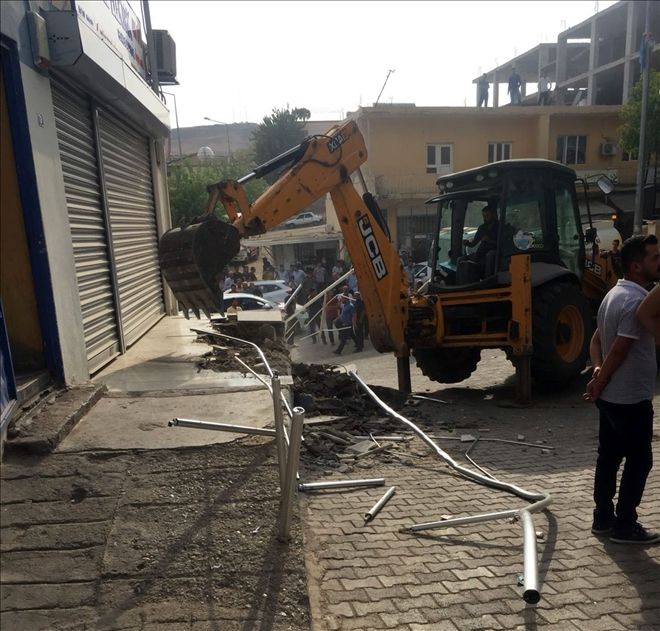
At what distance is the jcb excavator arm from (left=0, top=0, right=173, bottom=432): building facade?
3.21 feet

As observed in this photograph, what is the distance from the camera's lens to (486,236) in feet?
24.4

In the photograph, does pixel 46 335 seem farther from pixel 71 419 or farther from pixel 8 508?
pixel 8 508

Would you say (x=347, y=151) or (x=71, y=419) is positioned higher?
(x=347, y=151)

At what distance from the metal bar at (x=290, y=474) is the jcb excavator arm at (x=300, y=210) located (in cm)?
369

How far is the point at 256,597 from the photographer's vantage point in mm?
2576

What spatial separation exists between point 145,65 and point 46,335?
7176 millimetres

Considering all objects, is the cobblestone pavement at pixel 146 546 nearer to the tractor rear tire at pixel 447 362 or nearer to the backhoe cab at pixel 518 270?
the backhoe cab at pixel 518 270

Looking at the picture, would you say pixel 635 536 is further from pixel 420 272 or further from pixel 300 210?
pixel 420 272

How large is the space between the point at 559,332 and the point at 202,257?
484 cm

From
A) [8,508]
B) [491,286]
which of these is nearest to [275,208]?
[491,286]

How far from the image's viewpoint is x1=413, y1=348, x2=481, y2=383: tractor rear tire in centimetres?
814

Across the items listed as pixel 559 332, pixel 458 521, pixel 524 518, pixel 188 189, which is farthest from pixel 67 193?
pixel 188 189

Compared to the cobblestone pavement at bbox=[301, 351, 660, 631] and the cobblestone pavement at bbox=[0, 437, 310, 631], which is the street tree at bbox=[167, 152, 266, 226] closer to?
the cobblestone pavement at bbox=[301, 351, 660, 631]

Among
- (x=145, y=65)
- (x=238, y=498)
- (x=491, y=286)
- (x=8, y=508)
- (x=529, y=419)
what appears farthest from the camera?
(x=145, y=65)
